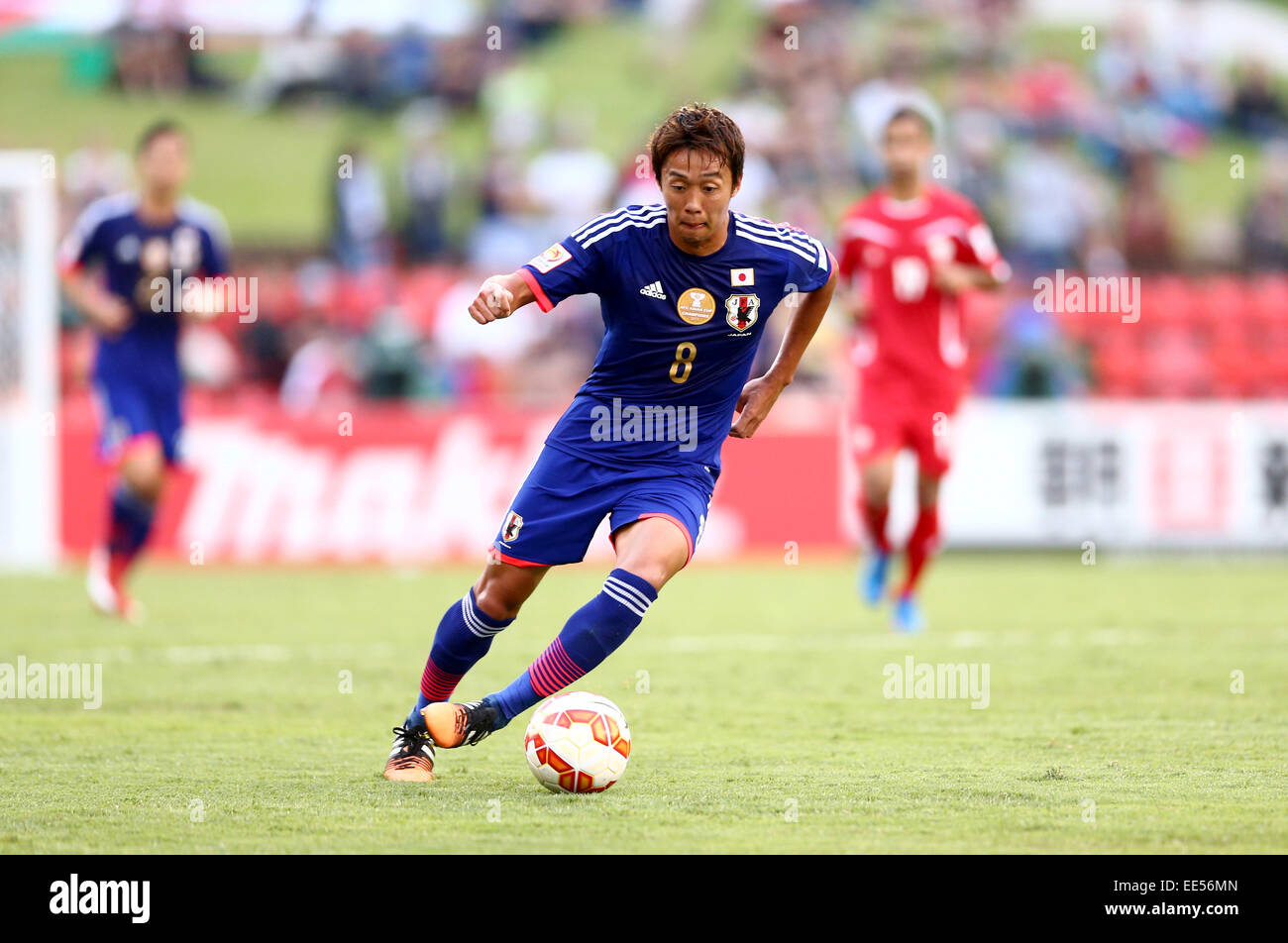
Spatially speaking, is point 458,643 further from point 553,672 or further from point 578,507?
point 578,507

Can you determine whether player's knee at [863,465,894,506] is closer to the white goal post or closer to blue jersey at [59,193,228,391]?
blue jersey at [59,193,228,391]

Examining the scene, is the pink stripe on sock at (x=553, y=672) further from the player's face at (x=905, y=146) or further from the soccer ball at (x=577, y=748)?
the player's face at (x=905, y=146)

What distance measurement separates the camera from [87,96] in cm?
2477

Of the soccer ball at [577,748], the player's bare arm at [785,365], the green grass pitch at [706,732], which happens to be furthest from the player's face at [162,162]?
the soccer ball at [577,748]

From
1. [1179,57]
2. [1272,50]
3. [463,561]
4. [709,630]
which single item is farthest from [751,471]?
[1272,50]

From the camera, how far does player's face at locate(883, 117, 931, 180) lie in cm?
1031

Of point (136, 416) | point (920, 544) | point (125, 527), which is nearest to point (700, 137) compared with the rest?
point (920, 544)

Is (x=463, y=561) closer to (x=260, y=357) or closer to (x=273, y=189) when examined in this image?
(x=260, y=357)

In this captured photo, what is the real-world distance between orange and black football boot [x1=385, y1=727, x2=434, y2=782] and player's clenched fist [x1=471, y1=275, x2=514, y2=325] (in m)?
1.46

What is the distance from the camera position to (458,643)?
233 inches

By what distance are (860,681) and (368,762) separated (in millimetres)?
3000

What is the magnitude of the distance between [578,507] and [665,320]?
697 mm
